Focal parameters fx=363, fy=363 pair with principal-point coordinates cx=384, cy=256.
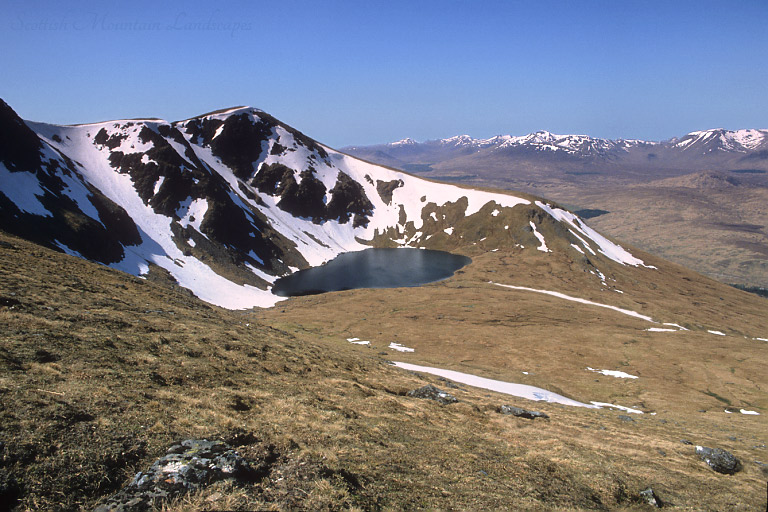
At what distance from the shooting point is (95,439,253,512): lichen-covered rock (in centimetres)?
933

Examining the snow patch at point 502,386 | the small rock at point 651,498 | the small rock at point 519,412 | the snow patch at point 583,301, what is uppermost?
the small rock at point 651,498

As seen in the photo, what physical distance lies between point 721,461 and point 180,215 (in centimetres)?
14533

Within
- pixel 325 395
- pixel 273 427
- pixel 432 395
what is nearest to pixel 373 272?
pixel 432 395

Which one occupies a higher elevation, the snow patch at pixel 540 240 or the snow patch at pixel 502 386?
the snow patch at pixel 540 240

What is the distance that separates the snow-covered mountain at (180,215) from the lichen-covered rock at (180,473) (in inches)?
2978

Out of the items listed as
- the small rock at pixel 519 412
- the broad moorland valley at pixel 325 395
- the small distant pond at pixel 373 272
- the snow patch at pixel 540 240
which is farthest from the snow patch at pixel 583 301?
the small rock at pixel 519 412

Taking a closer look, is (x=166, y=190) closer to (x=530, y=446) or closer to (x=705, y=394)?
(x=530, y=446)

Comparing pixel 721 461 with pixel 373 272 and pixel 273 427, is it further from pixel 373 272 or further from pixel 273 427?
pixel 373 272

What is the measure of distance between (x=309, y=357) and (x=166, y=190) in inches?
5082

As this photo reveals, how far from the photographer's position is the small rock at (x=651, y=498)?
50.3 feet

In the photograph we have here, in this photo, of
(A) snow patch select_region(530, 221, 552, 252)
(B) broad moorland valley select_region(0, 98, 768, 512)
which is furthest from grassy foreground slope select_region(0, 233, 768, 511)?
(A) snow patch select_region(530, 221, 552, 252)

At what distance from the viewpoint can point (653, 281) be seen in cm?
14875

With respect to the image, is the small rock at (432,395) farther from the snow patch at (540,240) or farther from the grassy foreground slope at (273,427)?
the snow patch at (540,240)

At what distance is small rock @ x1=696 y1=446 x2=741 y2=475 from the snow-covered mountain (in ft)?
304
